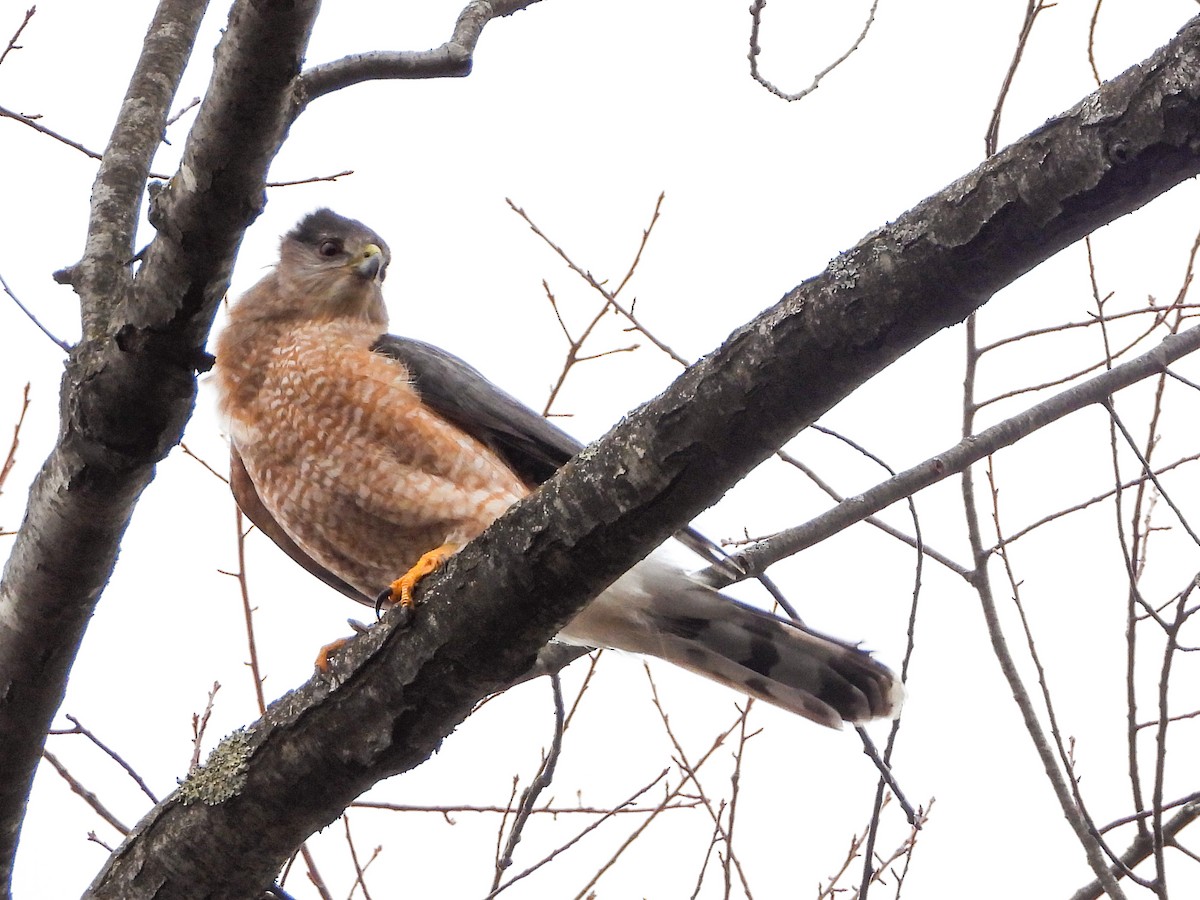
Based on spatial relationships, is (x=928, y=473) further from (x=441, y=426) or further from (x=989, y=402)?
(x=441, y=426)

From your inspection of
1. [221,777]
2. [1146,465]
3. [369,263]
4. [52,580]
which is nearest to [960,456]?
[1146,465]

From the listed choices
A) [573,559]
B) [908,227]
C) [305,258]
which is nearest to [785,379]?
[908,227]

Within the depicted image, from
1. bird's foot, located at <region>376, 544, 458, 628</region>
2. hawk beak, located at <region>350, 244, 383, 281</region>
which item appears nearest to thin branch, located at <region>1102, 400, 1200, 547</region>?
bird's foot, located at <region>376, 544, 458, 628</region>

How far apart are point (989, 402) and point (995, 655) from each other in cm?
67

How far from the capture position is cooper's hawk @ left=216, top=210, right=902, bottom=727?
133 inches

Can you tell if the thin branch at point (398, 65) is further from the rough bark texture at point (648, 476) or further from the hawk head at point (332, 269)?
the hawk head at point (332, 269)

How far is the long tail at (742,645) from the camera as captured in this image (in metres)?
3.35

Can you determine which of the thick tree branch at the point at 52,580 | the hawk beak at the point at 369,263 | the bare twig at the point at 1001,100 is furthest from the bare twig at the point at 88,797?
the bare twig at the point at 1001,100

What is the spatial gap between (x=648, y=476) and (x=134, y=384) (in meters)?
0.92

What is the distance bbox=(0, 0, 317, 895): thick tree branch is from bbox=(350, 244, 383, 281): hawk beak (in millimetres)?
1792

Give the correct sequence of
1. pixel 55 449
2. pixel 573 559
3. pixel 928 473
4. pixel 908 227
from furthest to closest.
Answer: pixel 928 473, pixel 55 449, pixel 573 559, pixel 908 227

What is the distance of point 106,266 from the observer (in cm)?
277

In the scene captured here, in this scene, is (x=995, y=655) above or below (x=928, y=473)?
below

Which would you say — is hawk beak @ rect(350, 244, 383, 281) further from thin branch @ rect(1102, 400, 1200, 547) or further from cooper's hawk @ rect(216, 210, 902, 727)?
thin branch @ rect(1102, 400, 1200, 547)
